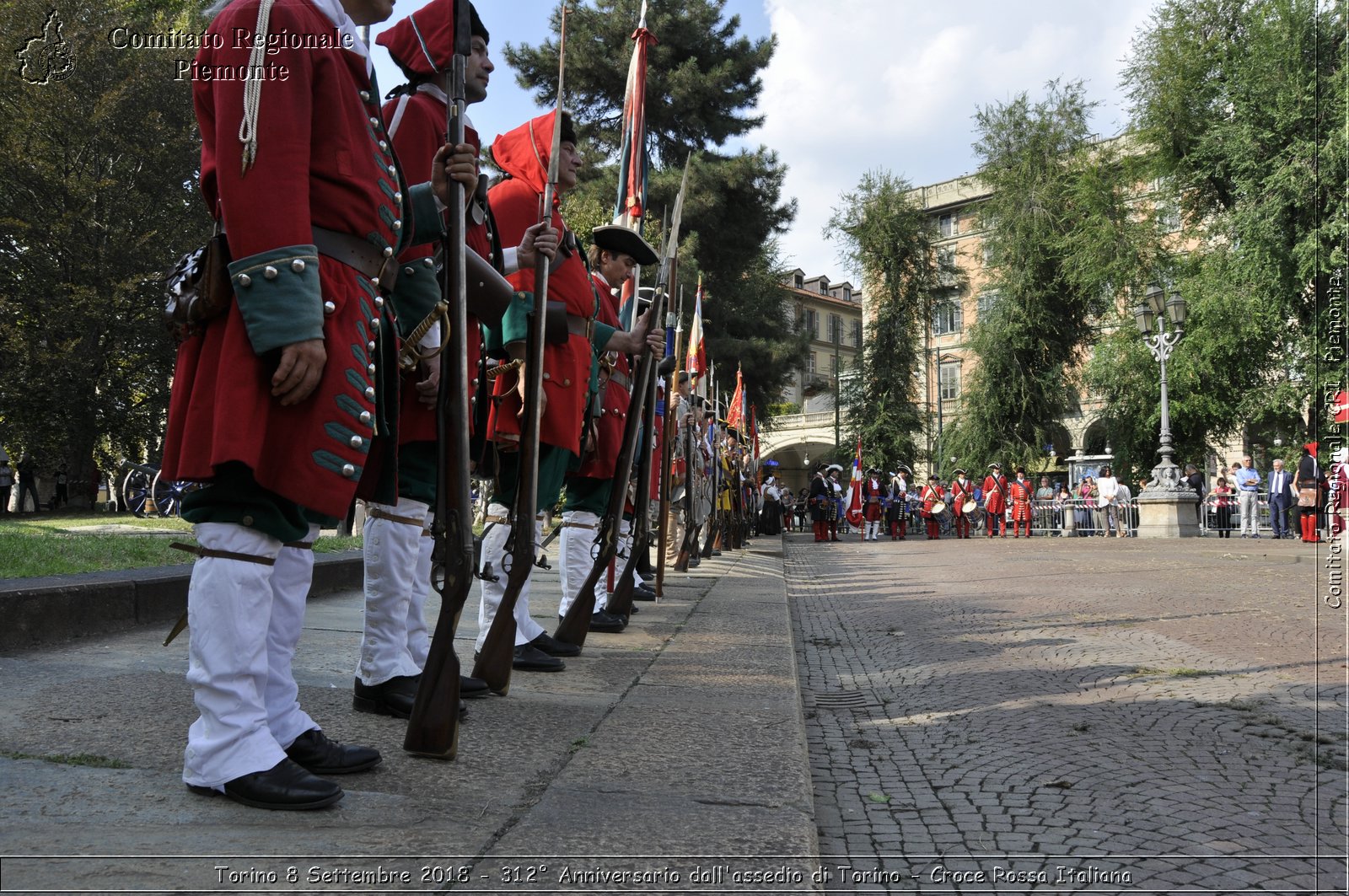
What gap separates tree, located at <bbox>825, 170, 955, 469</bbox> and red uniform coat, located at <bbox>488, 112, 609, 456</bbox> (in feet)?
127

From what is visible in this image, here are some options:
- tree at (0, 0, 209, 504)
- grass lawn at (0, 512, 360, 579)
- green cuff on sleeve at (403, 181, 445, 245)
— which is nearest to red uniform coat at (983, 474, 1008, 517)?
tree at (0, 0, 209, 504)

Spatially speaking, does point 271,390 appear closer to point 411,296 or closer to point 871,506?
point 411,296

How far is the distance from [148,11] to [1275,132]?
86.4ft

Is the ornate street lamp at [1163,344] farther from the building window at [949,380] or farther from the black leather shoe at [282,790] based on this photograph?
the building window at [949,380]

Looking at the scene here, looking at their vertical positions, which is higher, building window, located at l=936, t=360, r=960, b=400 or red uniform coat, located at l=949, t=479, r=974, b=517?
building window, located at l=936, t=360, r=960, b=400

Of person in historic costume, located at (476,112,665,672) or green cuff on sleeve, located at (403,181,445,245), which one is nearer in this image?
green cuff on sleeve, located at (403,181,445,245)

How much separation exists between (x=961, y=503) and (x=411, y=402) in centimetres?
2847

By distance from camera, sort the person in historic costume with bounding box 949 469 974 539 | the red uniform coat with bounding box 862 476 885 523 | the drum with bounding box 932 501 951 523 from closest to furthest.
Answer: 1. the red uniform coat with bounding box 862 476 885 523
2. the drum with bounding box 932 501 951 523
3. the person in historic costume with bounding box 949 469 974 539

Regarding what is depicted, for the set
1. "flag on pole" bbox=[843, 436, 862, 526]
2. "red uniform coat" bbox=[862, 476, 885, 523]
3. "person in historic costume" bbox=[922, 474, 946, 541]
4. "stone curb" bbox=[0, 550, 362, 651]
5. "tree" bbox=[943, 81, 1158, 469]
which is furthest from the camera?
"tree" bbox=[943, 81, 1158, 469]

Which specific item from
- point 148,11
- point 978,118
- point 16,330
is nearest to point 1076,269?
point 978,118

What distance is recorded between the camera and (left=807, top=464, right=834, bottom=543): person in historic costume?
2748 cm

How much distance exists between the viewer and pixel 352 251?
2566 mm

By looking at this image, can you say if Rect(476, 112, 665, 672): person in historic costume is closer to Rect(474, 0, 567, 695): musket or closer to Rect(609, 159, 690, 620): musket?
Rect(474, 0, 567, 695): musket

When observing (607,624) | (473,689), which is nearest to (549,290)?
(473,689)
